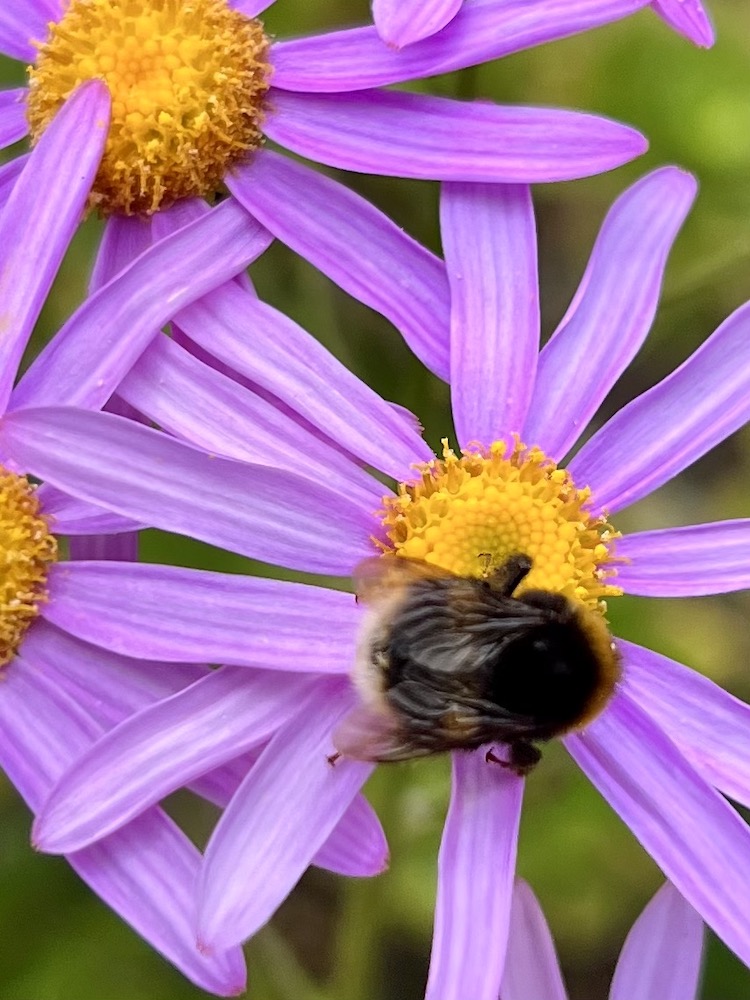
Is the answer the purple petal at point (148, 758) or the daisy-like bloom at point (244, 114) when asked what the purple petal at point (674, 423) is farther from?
the purple petal at point (148, 758)

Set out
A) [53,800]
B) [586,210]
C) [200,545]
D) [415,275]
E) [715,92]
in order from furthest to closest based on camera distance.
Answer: [586,210] < [715,92] < [200,545] < [415,275] < [53,800]

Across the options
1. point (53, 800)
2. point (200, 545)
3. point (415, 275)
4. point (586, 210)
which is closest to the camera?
point (53, 800)

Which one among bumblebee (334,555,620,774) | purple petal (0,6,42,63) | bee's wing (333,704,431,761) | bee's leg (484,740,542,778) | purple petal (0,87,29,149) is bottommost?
bee's leg (484,740,542,778)

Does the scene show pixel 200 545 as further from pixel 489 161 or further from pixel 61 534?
pixel 489 161

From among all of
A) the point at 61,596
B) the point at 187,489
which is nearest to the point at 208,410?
the point at 187,489

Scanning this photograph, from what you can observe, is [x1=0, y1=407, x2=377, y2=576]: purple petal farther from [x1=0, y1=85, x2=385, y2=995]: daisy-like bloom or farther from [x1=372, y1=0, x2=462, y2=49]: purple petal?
[x1=372, y1=0, x2=462, y2=49]: purple petal

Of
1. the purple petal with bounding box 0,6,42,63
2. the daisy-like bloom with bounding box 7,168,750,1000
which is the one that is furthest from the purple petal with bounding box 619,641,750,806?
the purple petal with bounding box 0,6,42,63

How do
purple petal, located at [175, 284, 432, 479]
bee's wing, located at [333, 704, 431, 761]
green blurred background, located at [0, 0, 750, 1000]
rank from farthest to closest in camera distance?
green blurred background, located at [0, 0, 750, 1000] → purple petal, located at [175, 284, 432, 479] → bee's wing, located at [333, 704, 431, 761]

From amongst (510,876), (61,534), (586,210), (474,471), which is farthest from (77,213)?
(586,210)
